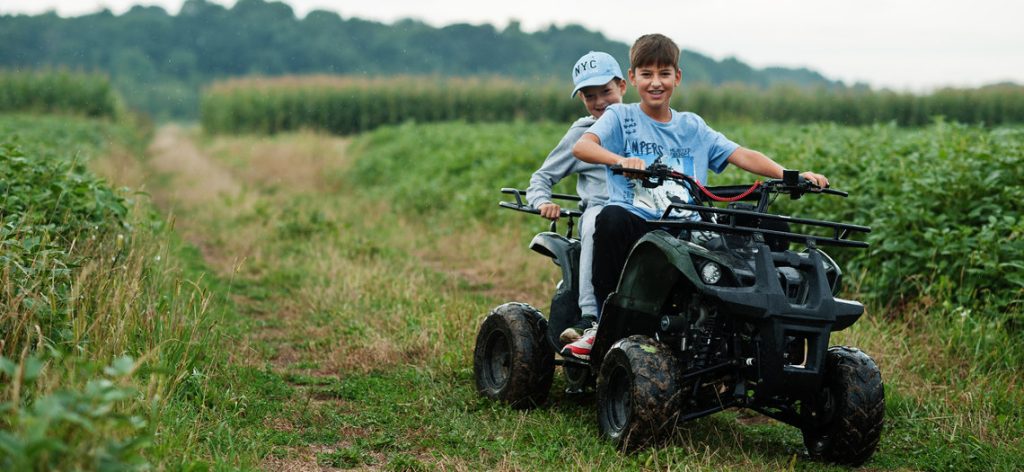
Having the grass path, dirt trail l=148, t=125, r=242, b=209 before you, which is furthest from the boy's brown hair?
dirt trail l=148, t=125, r=242, b=209

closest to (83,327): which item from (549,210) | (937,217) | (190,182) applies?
(549,210)

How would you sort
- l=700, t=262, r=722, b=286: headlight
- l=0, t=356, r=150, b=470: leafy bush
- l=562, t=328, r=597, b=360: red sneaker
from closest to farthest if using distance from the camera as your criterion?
l=0, t=356, r=150, b=470: leafy bush → l=700, t=262, r=722, b=286: headlight → l=562, t=328, r=597, b=360: red sneaker

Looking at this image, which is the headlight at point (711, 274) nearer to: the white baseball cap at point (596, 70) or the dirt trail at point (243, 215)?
the white baseball cap at point (596, 70)

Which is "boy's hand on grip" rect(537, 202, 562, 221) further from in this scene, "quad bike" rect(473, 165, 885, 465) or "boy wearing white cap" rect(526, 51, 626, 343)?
"quad bike" rect(473, 165, 885, 465)

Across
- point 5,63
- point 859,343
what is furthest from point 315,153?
point 5,63

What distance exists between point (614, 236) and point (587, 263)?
0.35m

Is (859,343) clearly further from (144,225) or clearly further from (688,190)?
(144,225)

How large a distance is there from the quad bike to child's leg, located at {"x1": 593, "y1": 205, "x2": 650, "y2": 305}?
0.15 metres

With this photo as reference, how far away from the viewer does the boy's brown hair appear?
498 centimetres

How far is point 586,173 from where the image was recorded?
5.70 meters

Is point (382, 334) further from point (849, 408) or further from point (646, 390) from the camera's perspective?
point (849, 408)

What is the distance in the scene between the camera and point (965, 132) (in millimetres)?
9734

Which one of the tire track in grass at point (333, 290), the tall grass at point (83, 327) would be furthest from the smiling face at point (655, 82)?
the tall grass at point (83, 327)

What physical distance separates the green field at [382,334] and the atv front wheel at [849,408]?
15 centimetres
